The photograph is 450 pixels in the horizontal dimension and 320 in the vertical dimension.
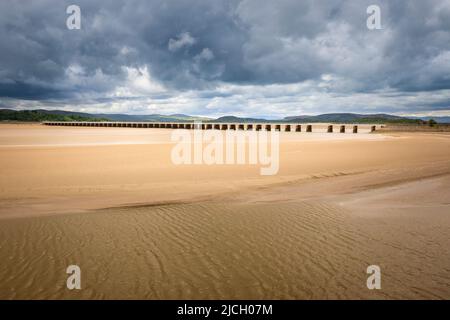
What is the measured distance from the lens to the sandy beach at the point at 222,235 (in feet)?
12.3

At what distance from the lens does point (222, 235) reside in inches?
211

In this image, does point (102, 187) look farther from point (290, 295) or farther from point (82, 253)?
point (290, 295)

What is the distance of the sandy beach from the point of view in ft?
12.3
